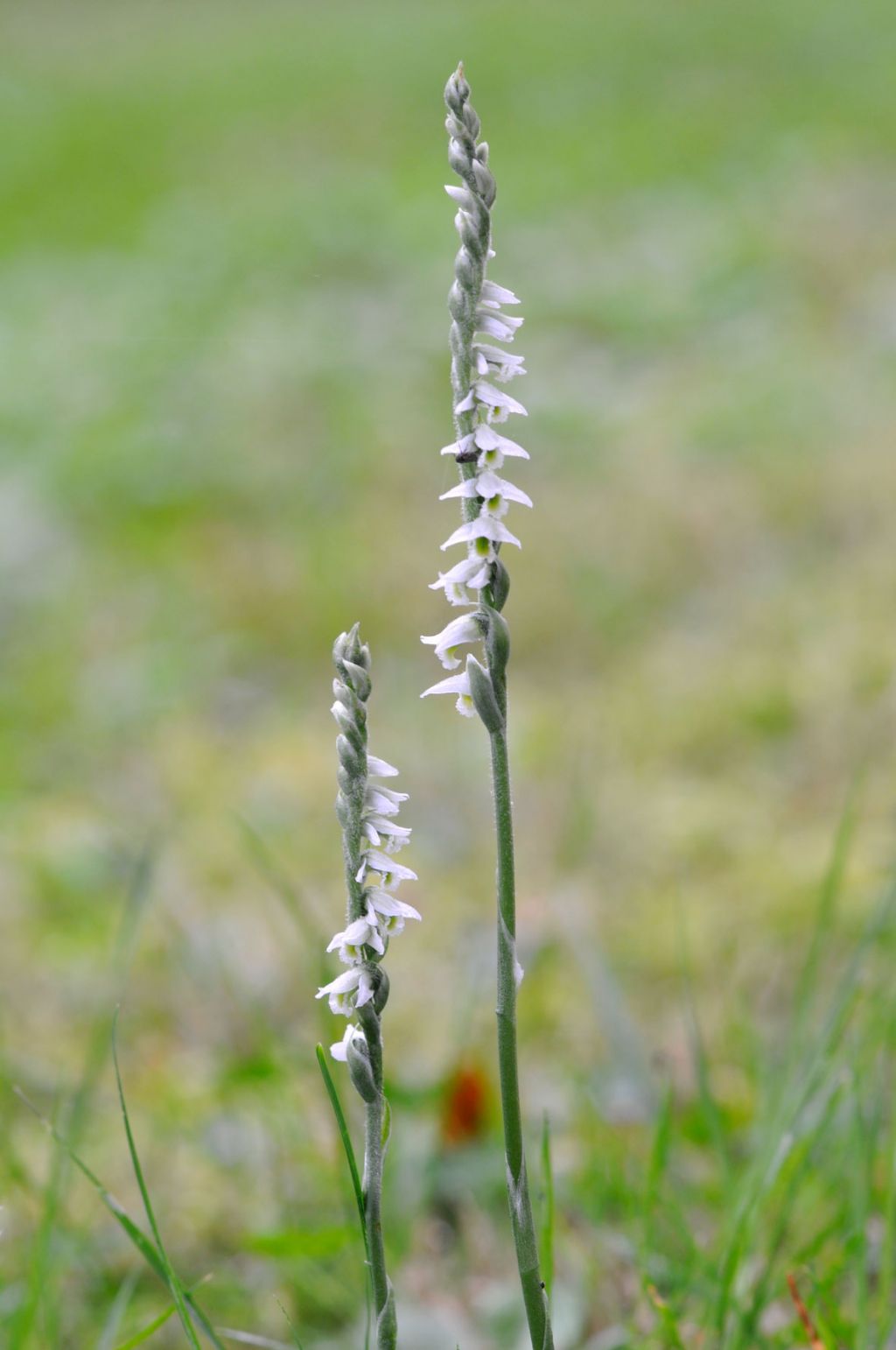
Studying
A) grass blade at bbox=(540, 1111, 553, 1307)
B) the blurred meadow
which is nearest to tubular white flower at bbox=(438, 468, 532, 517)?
grass blade at bbox=(540, 1111, 553, 1307)

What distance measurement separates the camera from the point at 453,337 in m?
1.21

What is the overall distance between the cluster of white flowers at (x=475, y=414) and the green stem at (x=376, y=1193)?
0.33 metres

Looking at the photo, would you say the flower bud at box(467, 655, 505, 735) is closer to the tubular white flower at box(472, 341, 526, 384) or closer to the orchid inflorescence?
the orchid inflorescence

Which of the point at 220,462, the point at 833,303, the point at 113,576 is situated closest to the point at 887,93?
the point at 833,303

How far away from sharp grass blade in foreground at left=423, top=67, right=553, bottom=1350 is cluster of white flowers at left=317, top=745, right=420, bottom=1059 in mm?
97

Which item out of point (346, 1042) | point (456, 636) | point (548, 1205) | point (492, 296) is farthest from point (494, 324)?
point (548, 1205)

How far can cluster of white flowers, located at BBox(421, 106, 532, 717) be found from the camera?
1.17 metres

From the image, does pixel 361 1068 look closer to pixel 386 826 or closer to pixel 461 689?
pixel 386 826

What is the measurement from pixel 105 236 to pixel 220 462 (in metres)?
7.59

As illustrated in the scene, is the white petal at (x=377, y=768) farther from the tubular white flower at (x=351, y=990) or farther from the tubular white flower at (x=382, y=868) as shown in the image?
the tubular white flower at (x=351, y=990)

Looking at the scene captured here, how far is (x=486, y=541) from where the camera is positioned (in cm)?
117

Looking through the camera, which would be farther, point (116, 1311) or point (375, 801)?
point (116, 1311)

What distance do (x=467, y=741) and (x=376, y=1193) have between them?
3741 mm

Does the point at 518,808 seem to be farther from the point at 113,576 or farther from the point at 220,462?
the point at 220,462
